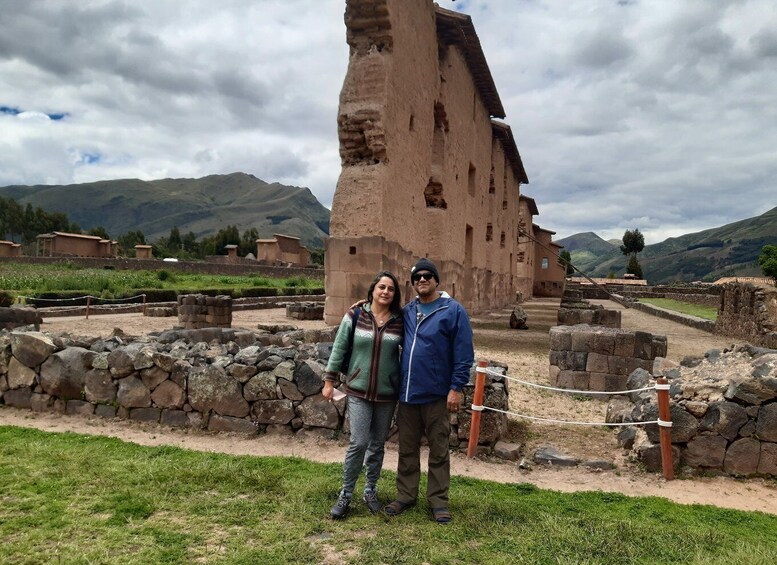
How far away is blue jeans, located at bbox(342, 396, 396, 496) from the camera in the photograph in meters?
3.89

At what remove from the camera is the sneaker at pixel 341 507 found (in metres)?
3.70

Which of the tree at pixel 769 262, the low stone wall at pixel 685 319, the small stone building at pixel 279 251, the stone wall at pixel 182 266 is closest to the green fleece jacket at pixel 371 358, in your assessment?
the low stone wall at pixel 685 319

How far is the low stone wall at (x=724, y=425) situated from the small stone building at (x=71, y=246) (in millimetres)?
46813

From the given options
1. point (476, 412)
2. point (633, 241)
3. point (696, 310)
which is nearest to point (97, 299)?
point (476, 412)

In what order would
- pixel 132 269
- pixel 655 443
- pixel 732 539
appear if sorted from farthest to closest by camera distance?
1. pixel 132 269
2. pixel 655 443
3. pixel 732 539

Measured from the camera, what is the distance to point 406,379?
391 cm

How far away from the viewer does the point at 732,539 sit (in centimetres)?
353

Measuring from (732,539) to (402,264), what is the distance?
33.7ft

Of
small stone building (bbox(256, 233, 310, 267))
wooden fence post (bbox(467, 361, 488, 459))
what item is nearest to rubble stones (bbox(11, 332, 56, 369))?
wooden fence post (bbox(467, 361, 488, 459))

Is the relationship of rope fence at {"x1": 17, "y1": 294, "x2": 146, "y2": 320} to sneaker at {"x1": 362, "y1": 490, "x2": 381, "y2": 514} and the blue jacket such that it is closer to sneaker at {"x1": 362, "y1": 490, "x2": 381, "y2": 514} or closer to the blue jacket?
sneaker at {"x1": 362, "y1": 490, "x2": 381, "y2": 514}

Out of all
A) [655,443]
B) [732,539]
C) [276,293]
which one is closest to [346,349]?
[732,539]

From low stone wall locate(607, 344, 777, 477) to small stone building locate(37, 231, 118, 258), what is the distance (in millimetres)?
46813

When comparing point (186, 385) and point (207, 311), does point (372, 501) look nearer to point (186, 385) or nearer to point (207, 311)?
point (186, 385)

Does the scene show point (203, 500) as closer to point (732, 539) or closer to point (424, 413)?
point (424, 413)
